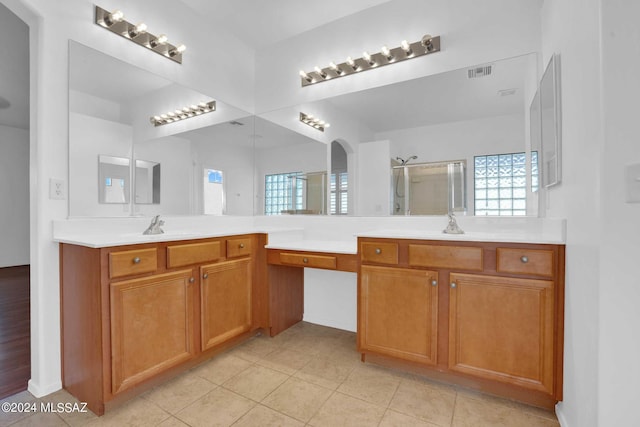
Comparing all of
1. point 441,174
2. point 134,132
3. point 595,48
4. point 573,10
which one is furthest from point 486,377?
point 134,132

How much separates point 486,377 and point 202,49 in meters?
3.27

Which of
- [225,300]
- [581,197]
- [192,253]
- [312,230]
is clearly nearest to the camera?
[581,197]

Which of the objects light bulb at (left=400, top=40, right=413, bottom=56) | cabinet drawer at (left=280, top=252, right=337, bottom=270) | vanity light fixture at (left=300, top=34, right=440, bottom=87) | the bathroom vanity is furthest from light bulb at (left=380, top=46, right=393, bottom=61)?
cabinet drawer at (left=280, top=252, right=337, bottom=270)

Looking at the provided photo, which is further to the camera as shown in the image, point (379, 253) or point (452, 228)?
point (452, 228)

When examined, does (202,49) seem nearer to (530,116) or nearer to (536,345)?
(530,116)

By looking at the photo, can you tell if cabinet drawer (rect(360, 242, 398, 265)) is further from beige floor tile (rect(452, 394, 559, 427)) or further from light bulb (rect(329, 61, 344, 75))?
light bulb (rect(329, 61, 344, 75))

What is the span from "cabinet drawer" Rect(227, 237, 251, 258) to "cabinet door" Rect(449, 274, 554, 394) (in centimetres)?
152

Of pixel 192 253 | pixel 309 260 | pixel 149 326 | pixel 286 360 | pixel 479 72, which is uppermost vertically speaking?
pixel 479 72

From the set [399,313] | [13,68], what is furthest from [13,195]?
[399,313]

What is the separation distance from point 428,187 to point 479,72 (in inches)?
34.5

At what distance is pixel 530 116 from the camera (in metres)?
1.98

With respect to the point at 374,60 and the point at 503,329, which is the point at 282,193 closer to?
the point at 374,60

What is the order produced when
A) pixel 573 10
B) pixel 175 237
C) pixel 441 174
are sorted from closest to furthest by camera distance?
pixel 573 10, pixel 175 237, pixel 441 174

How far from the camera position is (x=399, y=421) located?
1.52 m
